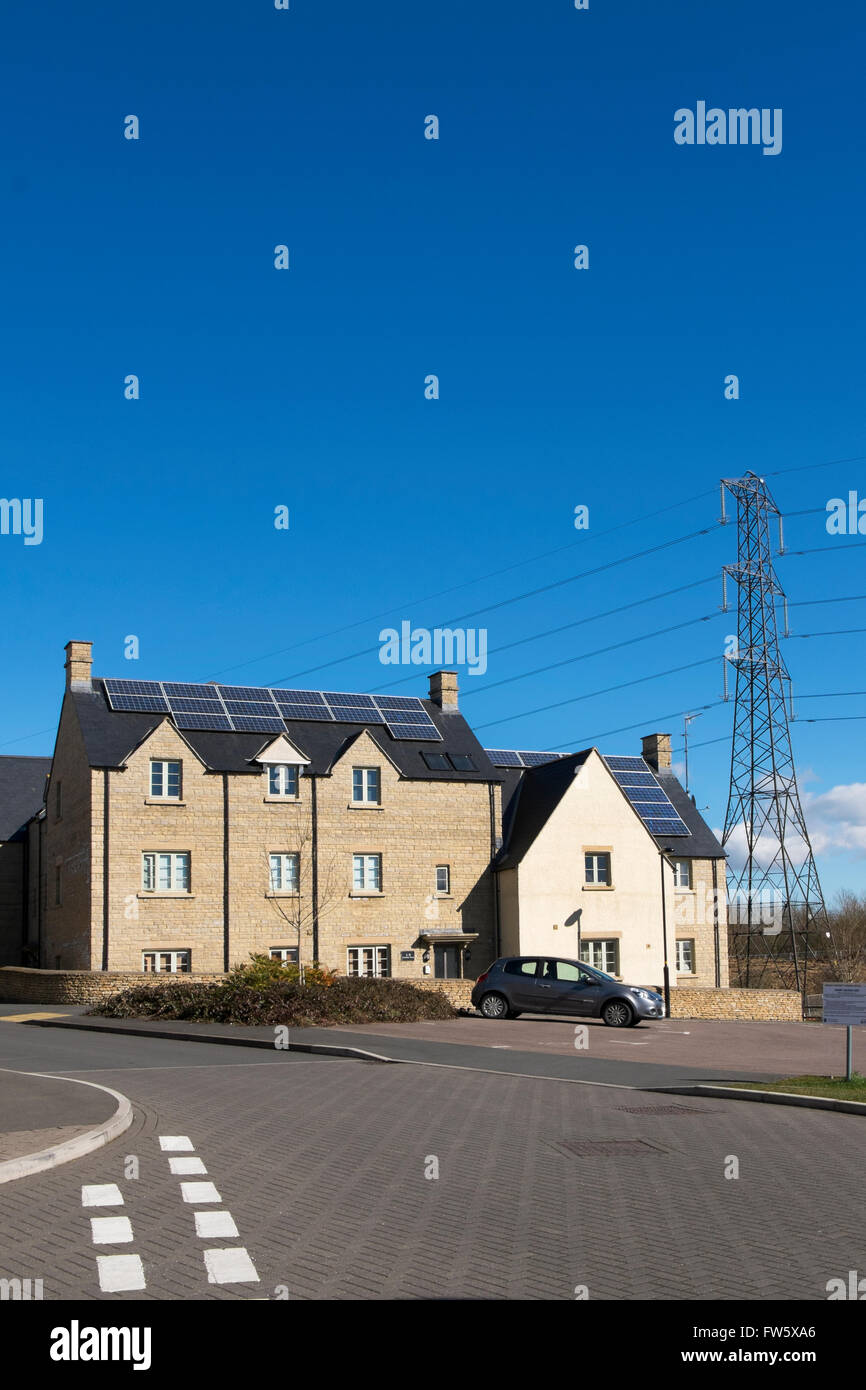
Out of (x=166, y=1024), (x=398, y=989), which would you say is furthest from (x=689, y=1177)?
(x=398, y=989)

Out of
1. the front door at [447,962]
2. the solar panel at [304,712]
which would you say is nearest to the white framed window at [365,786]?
the solar panel at [304,712]

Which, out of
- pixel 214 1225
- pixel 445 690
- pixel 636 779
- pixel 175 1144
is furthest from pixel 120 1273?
pixel 636 779

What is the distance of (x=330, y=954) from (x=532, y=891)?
705 cm

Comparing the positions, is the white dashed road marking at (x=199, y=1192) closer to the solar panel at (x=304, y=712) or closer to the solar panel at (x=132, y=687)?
the solar panel at (x=132, y=687)

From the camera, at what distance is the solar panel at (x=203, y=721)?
41.5 m

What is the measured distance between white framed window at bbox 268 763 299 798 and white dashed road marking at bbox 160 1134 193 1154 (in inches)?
1164

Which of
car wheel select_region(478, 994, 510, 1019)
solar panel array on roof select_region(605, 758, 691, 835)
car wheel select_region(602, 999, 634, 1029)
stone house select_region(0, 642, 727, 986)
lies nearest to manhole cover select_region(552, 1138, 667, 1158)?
→ car wheel select_region(602, 999, 634, 1029)

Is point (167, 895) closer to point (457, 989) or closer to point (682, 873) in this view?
point (457, 989)

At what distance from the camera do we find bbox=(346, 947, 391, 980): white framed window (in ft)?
136

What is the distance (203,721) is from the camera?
138 ft

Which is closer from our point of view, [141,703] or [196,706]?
[141,703]

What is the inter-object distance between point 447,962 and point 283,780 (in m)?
8.37

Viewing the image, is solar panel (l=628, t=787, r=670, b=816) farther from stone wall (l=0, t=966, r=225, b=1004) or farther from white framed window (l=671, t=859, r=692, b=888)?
stone wall (l=0, t=966, r=225, b=1004)

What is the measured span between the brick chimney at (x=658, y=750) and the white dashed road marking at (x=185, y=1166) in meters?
43.4
